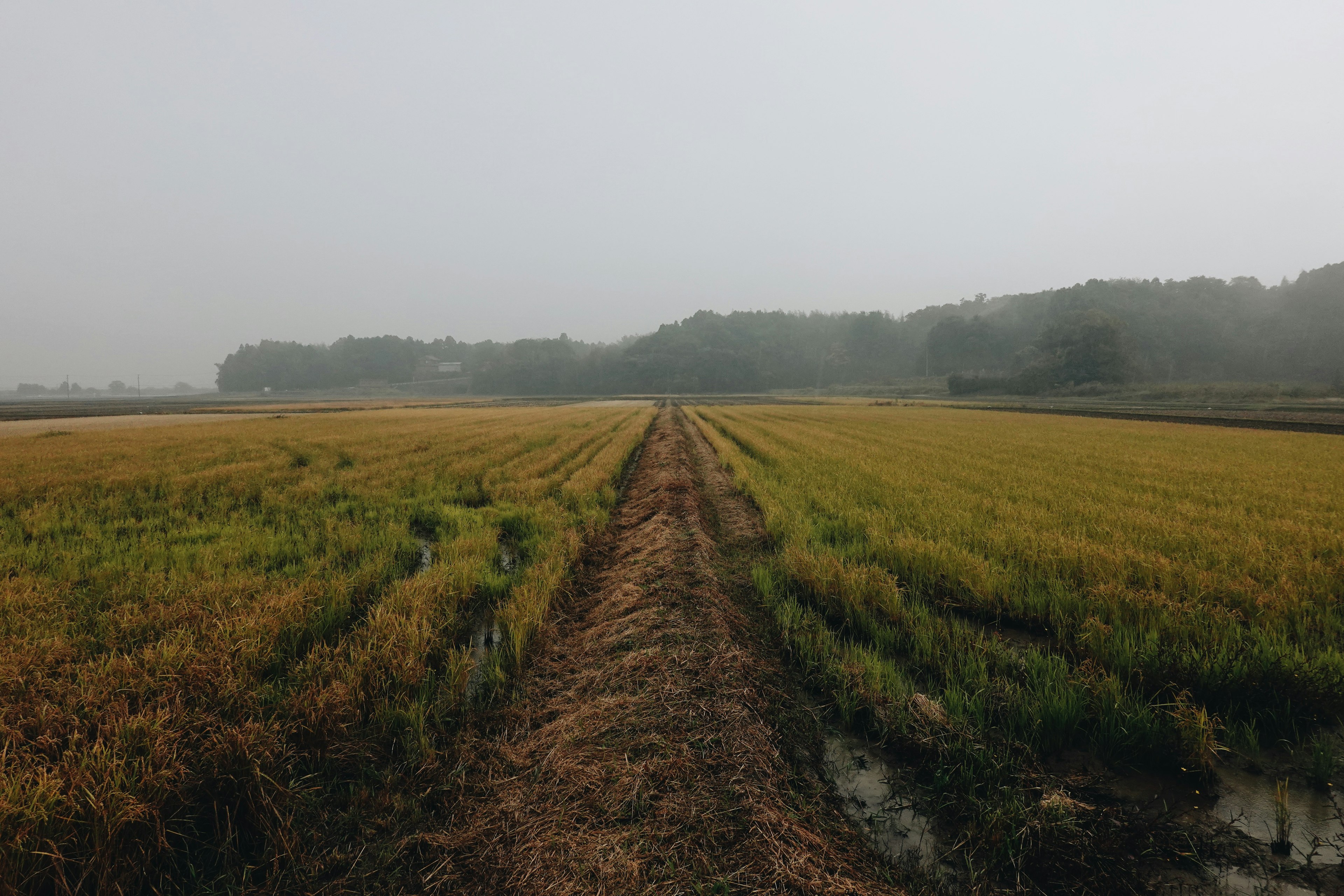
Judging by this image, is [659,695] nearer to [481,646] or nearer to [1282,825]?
[481,646]

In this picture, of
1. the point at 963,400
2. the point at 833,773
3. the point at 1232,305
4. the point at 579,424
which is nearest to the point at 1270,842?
the point at 833,773

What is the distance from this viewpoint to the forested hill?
2862 inches

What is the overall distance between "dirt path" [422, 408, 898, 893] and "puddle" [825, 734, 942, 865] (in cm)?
14

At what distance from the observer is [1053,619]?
3918 mm

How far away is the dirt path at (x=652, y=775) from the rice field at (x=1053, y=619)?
62 centimetres

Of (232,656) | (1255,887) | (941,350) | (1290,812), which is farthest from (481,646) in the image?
(941,350)

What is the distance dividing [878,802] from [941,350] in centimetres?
11897

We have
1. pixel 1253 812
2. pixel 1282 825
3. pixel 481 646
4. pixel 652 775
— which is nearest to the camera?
pixel 1282 825

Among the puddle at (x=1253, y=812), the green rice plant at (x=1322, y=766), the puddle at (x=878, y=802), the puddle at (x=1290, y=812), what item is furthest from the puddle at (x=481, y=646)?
the green rice plant at (x=1322, y=766)

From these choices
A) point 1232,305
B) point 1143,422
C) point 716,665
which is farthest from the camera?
point 1232,305

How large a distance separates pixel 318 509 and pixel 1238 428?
34.5m

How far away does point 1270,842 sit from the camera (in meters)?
2.01

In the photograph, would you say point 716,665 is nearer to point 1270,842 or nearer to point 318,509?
point 1270,842

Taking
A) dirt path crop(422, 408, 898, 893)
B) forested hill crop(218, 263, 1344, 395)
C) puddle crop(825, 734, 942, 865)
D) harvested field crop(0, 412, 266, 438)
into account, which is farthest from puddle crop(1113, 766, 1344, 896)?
forested hill crop(218, 263, 1344, 395)
